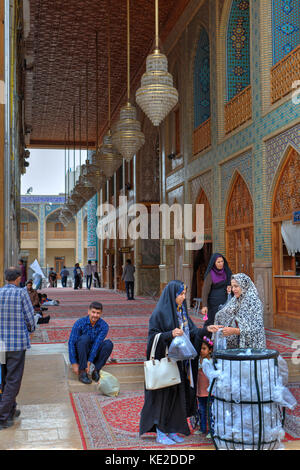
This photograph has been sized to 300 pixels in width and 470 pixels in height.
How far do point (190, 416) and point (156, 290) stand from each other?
11405 mm

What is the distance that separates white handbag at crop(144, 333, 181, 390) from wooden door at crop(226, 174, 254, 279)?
15.8 feet

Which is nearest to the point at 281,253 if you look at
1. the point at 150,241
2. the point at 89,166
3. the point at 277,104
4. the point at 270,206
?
the point at 270,206

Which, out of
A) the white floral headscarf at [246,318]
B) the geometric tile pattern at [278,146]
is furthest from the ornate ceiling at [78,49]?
the white floral headscarf at [246,318]

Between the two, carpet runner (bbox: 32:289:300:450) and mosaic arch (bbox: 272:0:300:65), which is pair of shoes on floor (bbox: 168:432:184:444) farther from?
mosaic arch (bbox: 272:0:300:65)

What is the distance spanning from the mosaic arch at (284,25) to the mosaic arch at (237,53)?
1547 mm

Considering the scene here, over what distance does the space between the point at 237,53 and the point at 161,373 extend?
684 centimetres

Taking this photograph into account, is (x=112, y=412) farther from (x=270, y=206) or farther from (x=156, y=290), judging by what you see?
(x=156, y=290)

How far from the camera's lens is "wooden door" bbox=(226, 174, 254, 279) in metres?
7.53

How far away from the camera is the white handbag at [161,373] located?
2.76m

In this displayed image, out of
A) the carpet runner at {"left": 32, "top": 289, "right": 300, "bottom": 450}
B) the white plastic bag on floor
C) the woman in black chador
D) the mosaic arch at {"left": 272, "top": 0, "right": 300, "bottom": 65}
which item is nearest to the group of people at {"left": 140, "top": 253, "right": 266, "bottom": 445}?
the woman in black chador

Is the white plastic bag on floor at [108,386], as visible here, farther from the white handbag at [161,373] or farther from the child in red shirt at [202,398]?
the white handbag at [161,373]

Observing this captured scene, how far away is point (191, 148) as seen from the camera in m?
10.1

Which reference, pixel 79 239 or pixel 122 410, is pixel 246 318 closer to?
pixel 122 410

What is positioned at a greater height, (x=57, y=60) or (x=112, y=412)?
(x=57, y=60)
